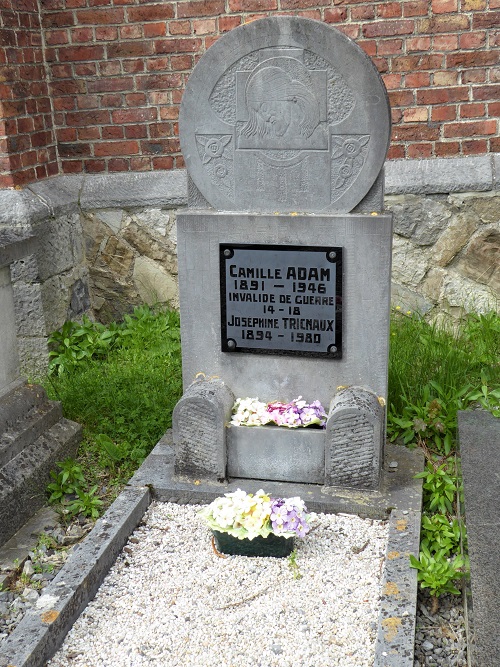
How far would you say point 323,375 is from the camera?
3.25 metres

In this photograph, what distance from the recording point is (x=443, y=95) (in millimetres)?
4527

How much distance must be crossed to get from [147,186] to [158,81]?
2.18 ft

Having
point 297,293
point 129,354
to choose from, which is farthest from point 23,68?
point 297,293

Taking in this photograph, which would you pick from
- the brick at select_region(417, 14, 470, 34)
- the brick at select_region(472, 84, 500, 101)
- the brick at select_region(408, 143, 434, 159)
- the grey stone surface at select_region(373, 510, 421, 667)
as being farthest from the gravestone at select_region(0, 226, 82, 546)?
the brick at select_region(472, 84, 500, 101)

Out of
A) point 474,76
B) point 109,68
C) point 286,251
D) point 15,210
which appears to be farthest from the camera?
point 109,68

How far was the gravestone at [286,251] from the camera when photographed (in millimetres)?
2967

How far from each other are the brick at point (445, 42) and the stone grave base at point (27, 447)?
9.92 feet

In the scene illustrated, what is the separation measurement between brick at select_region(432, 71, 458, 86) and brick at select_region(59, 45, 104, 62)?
2096mm

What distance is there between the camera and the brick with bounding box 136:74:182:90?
473 centimetres

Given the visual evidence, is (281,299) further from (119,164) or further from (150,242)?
(119,164)

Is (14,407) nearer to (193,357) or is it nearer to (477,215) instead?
(193,357)

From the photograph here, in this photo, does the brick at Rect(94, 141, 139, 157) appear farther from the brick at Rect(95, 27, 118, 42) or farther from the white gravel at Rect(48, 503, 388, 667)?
the white gravel at Rect(48, 503, 388, 667)

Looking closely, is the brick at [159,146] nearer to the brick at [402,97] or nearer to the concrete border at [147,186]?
the concrete border at [147,186]

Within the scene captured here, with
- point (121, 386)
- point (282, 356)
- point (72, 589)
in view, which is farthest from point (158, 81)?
point (72, 589)
